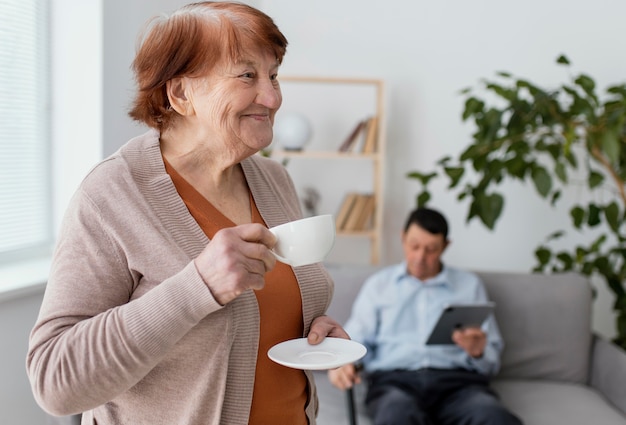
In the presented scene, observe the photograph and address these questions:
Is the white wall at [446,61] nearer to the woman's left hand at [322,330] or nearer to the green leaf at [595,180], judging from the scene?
the green leaf at [595,180]

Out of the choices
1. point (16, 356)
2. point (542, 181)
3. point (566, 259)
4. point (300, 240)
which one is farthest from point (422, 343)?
point (300, 240)

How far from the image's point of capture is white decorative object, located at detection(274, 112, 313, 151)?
383cm

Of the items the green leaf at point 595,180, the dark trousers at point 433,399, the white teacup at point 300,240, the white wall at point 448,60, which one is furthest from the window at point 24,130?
the green leaf at point 595,180

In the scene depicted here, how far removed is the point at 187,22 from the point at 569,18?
10.7 feet

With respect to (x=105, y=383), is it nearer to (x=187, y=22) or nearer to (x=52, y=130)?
(x=187, y=22)

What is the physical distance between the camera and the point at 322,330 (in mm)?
1161

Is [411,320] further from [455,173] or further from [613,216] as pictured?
[613,216]

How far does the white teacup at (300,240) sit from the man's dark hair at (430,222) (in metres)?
1.78

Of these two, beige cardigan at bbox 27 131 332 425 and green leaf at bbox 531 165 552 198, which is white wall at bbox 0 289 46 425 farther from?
green leaf at bbox 531 165 552 198

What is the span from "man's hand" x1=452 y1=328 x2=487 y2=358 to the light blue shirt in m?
0.07

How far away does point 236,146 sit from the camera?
113 cm

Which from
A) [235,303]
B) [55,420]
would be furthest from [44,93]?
[235,303]

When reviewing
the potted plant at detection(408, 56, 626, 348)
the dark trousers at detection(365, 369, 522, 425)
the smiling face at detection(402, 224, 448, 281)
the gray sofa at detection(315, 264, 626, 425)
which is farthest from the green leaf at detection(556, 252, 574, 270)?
the dark trousers at detection(365, 369, 522, 425)

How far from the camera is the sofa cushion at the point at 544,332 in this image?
288 cm
